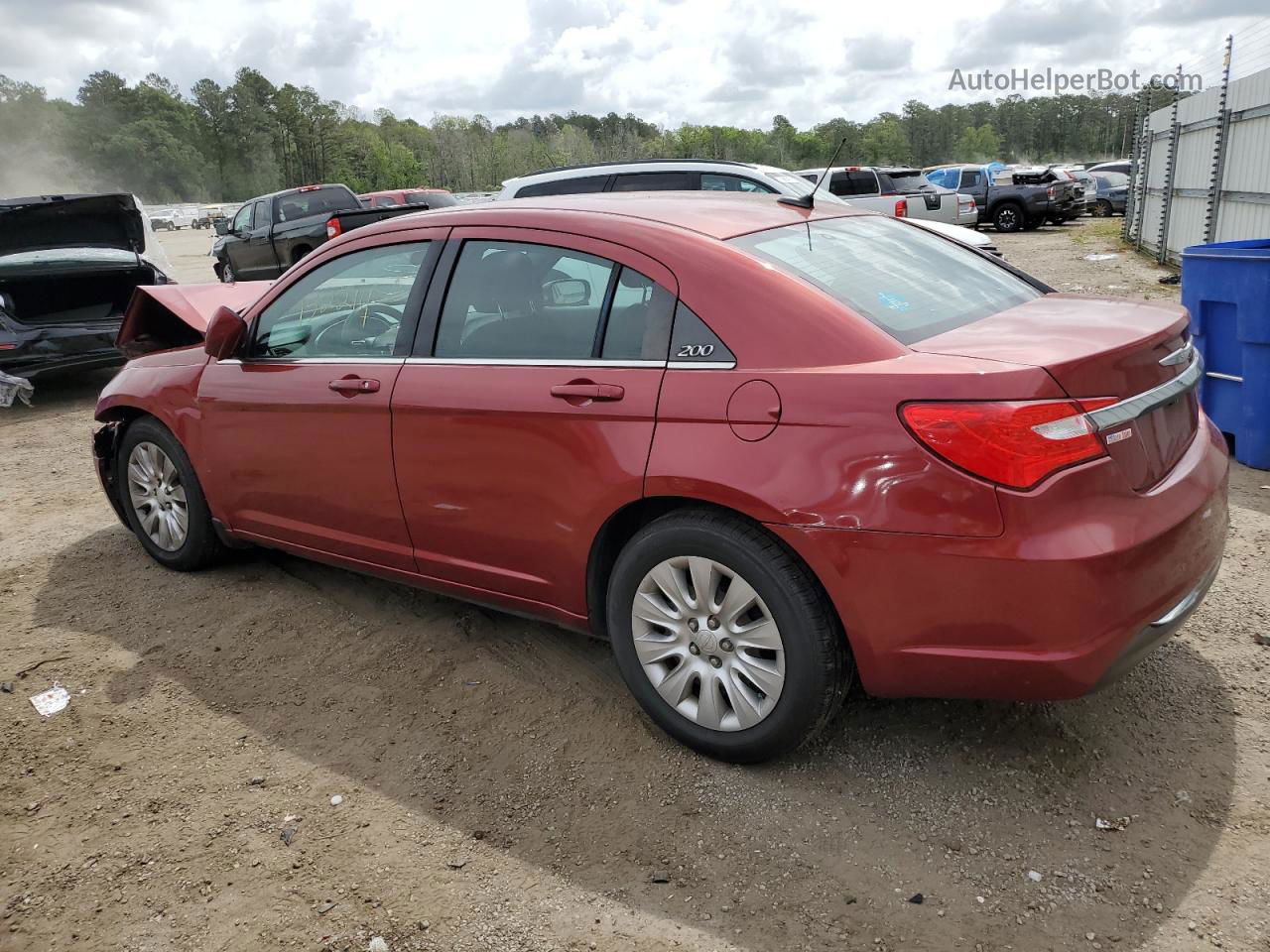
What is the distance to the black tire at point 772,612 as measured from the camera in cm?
264

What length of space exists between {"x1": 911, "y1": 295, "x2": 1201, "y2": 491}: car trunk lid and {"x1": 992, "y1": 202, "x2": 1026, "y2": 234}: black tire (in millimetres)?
23859

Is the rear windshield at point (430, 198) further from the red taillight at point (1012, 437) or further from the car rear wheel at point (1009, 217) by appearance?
the red taillight at point (1012, 437)

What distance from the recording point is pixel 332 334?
12.7 feet

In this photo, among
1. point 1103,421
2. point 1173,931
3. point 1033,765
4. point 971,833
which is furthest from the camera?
point 1033,765

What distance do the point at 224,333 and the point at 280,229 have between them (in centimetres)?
1410

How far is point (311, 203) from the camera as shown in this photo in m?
17.3

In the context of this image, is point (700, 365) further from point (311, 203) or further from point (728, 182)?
point (311, 203)

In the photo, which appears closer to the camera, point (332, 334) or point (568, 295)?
point (568, 295)

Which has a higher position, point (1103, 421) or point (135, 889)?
point (1103, 421)

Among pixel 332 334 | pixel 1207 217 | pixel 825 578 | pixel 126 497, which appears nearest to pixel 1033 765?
pixel 825 578

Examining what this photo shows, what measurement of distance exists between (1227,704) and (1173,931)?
1137 millimetres

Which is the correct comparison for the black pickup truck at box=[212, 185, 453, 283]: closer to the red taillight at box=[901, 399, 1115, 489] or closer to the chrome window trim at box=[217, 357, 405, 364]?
the chrome window trim at box=[217, 357, 405, 364]

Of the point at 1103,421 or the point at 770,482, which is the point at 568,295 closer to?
the point at 770,482

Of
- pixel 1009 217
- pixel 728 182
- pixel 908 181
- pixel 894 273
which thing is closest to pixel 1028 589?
pixel 894 273
